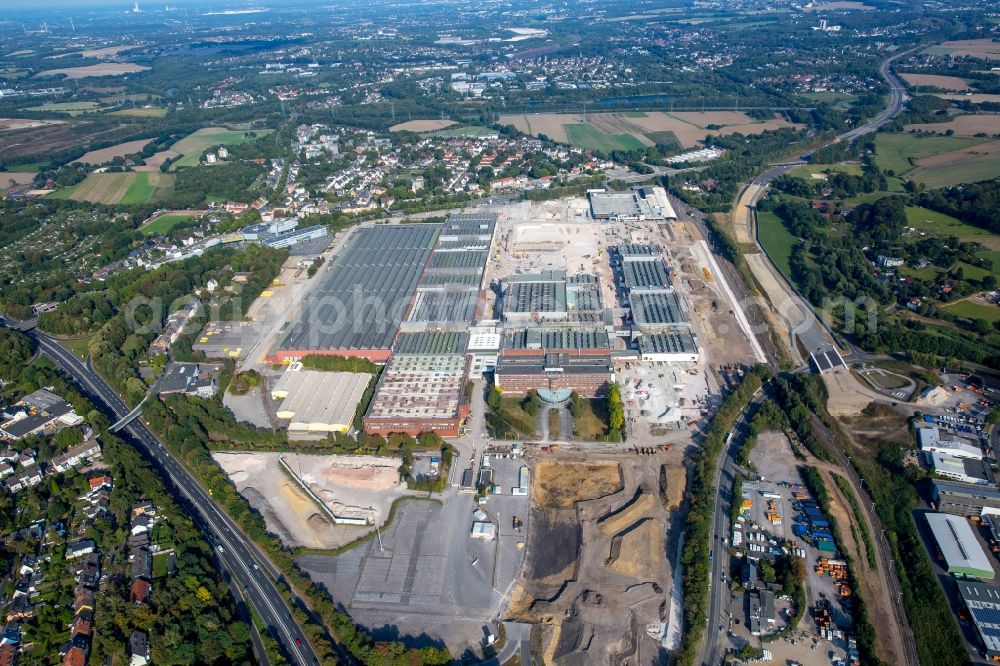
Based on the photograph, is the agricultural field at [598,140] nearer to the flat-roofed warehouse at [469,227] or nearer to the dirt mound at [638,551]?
the flat-roofed warehouse at [469,227]

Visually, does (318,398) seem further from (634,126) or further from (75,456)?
(634,126)

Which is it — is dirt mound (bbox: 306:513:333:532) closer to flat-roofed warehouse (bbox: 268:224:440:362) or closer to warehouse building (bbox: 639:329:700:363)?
flat-roofed warehouse (bbox: 268:224:440:362)

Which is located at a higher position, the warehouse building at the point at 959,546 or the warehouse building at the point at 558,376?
the warehouse building at the point at 558,376

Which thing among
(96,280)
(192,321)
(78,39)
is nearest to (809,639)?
(192,321)

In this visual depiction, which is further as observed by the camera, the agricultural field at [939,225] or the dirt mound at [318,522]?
the agricultural field at [939,225]

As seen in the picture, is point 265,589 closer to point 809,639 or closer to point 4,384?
point 809,639

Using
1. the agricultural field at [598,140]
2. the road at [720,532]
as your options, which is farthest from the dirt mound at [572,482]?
the agricultural field at [598,140]
